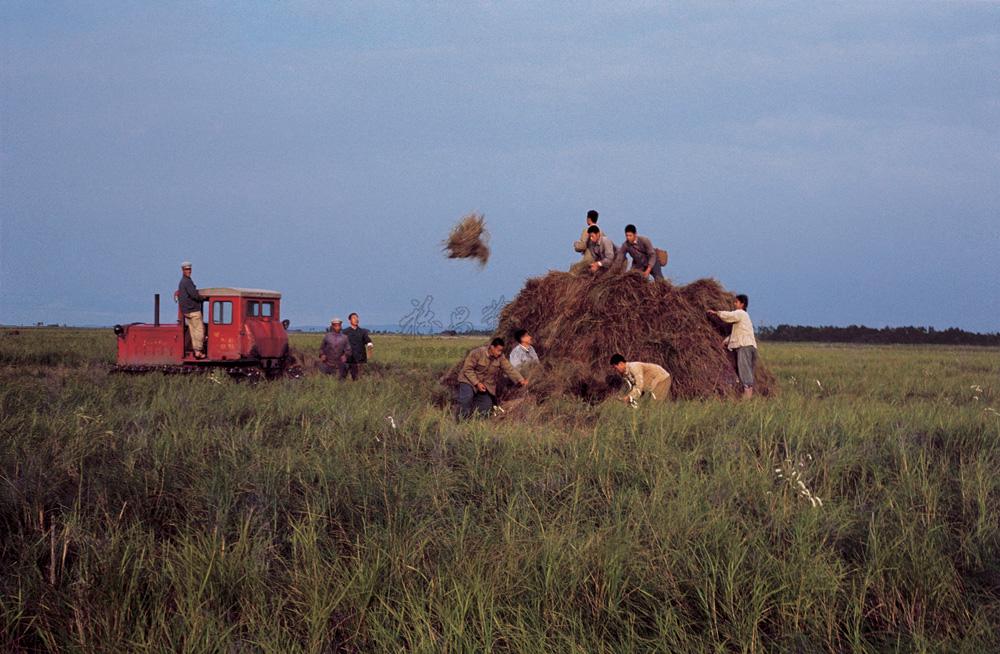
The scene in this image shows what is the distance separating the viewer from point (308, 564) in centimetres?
465

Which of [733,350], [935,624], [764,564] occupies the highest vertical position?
[733,350]

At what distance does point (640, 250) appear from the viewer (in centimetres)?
Answer: 1320

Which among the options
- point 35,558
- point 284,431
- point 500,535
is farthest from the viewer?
point 284,431

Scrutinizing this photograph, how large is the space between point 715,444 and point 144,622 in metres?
5.14

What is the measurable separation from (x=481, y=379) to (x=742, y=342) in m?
4.20

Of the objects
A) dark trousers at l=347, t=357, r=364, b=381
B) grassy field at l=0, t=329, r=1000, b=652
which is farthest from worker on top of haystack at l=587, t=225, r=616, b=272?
dark trousers at l=347, t=357, r=364, b=381

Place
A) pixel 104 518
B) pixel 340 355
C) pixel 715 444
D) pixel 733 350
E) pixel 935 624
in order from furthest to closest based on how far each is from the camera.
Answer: pixel 340 355, pixel 733 350, pixel 715 444, pixel 104 518, pixel 935 624

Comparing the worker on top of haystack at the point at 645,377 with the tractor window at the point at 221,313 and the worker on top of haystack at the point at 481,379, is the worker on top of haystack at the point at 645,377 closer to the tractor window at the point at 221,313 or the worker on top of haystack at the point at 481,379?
the worker on top of haystack at the point at 481,379

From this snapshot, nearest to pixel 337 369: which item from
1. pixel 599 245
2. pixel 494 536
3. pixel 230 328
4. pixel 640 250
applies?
pixel 230 328

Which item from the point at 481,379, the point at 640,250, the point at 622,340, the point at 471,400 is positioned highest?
the point at 640,250

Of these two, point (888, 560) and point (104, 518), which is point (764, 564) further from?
point (104, 518)

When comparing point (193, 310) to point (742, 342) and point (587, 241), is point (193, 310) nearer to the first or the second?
point (587, 241)

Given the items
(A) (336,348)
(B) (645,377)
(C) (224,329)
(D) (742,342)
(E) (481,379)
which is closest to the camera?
(B) (645,377)

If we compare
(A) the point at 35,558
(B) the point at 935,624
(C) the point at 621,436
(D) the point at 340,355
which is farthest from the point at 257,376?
(B) the point at 935,624
